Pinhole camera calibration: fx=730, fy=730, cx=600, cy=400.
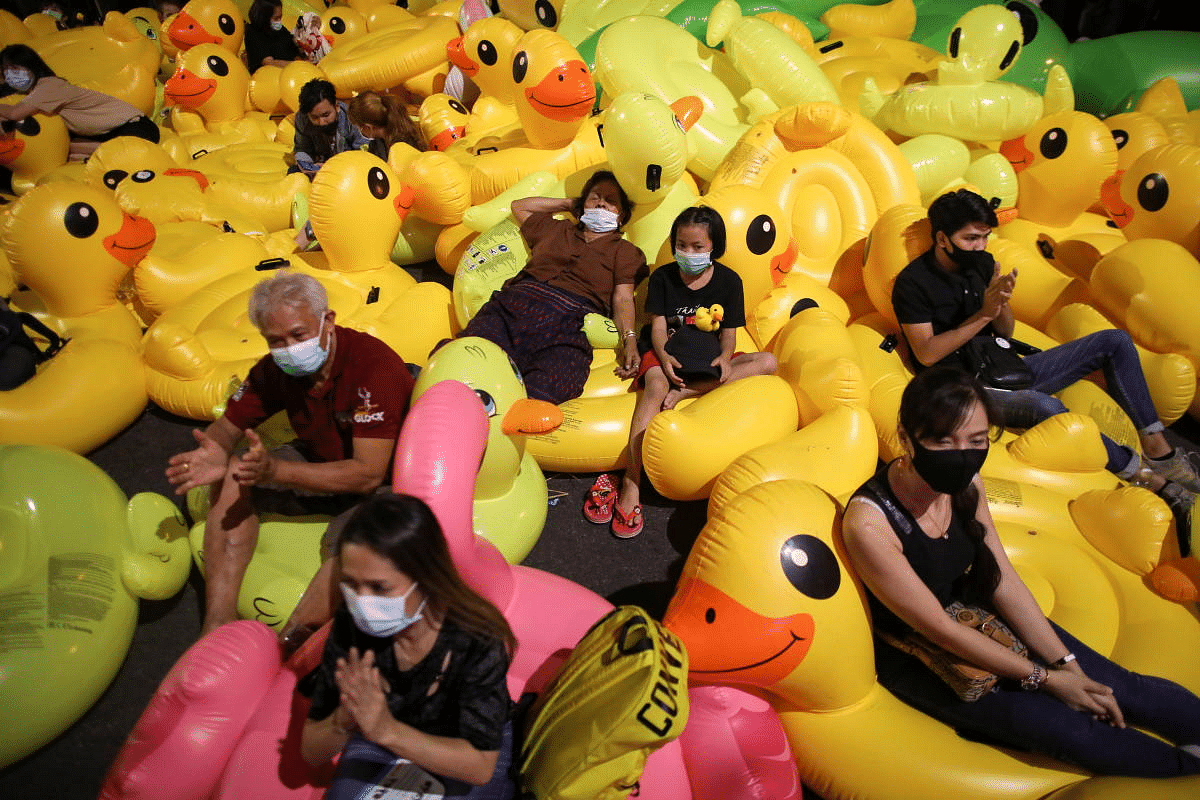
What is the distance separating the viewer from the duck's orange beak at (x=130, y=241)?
361 cm

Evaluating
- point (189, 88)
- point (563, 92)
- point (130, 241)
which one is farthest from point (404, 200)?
point (189, 88)

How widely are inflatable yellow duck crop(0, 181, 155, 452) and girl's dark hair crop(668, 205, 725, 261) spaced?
8.64 feet

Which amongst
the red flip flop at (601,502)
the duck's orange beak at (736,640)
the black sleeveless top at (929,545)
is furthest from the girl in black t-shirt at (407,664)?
the red flip flop at (601,502)

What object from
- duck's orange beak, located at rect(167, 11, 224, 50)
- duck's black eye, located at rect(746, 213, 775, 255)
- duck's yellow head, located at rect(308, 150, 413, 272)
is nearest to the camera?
duck's black eye, located at rect(746, 213, 775, 255)

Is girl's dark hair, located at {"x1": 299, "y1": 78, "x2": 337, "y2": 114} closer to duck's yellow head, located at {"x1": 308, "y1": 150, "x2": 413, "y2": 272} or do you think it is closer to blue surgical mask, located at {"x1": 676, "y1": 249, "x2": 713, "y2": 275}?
duck's yellow head, located at {"x1": 308, "y1": 150, "x2": 413, "y2": 272}

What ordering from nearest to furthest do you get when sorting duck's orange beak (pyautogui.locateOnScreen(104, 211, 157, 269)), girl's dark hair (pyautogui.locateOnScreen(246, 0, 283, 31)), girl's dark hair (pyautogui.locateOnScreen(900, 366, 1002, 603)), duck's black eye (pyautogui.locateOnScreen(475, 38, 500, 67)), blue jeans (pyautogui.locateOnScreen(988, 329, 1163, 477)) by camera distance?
girl's dark hair (pyautogui.locateOnScreen(900, 366, 1002, 603)), blue jeans (pyautogui.locateOnScreen(988, 329, 1163, 477)), duck's orange beak (pyautogui.locateOnScreen(104, 211, 157, 269)), duck's black eye (pyautogui.locateOnScreen(475, 38, 500, 67)), girl's dark hair (pyautogui.locateOnScreen(246, 0, 283, 31))

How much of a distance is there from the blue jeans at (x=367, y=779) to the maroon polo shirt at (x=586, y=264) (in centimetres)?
231

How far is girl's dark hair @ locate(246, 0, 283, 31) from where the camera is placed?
7.16 meters

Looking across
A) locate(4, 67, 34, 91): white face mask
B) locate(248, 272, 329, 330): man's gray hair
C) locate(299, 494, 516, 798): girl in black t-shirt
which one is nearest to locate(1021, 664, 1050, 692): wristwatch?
locate(299, 494, 516, 798): girl in black t-shirt

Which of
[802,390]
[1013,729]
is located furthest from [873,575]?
[802,390]

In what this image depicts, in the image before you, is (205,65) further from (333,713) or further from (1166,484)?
(1166,484)

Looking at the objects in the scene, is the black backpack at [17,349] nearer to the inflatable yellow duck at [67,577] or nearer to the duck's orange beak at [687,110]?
the inflatable yellow duck at [67,577]

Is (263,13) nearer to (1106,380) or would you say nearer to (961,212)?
(961,212)

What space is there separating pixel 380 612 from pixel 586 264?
2.38 meters
